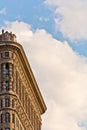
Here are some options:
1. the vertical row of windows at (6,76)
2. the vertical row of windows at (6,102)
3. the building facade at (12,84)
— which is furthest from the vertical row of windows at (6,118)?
the vertical row of windows at (6,76)

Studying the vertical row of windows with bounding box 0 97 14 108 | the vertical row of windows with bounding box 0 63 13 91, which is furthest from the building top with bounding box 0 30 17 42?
the vertical row of windows with bounding box 0 97 14 108

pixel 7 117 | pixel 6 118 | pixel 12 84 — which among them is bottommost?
pixel 6 118

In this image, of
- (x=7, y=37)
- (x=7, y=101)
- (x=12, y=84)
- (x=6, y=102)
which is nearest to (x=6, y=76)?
(x=12, y=84)

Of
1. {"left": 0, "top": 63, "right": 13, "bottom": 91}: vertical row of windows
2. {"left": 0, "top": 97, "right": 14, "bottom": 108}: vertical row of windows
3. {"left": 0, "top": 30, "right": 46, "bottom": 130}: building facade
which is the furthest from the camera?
{"left": 0, "top": 63, "right": 13, "bottom": 91}: vertical row of windows

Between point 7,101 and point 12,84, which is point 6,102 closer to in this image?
point 7,101

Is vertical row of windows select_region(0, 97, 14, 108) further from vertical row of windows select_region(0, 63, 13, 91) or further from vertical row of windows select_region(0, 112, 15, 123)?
vertical row of windows select_region(0, 63, 13, 91)

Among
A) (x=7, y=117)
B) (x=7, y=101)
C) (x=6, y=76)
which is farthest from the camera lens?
(x=6, y=76)

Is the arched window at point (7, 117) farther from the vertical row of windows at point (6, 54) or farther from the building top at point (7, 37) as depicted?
the building top at point (7, 37)

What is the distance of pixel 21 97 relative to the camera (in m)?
190

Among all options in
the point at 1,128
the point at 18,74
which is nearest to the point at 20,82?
the point at 18,74

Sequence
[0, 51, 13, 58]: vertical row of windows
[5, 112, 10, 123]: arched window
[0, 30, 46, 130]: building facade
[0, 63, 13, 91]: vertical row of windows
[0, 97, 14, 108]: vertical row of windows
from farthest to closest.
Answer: [0, 51, 13, 58]: vertical row of windows
[0, 63, 13, 91]: vertical row of windows
[0, 97, 14, 108]: vertical row of windows
[0, 30, 46, 130]: building facade
[5, 112, 10, 123]: arched window

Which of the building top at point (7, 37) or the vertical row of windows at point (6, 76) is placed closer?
the vertical row of windows at point (6, 76)

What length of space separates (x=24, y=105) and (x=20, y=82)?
7017 millimetres

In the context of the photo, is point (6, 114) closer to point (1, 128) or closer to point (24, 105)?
point (1, 128)
